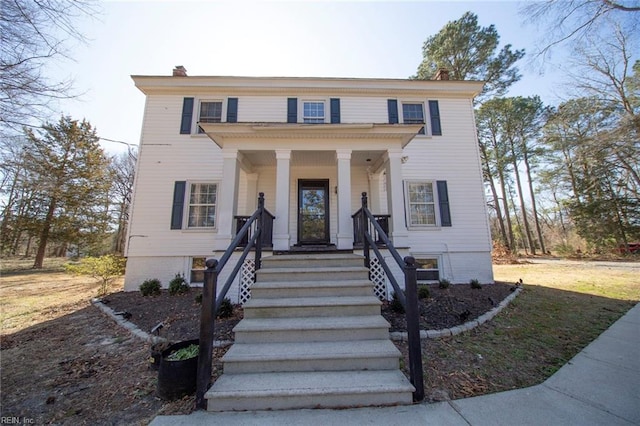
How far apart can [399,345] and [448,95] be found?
8.52 metres

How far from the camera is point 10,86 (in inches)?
191

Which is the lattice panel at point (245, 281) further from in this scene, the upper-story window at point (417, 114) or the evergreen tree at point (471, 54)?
the evergreen tree at point (471, 54)

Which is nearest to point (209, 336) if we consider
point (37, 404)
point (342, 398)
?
point (342, 398)

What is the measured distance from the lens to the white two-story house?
7133mm

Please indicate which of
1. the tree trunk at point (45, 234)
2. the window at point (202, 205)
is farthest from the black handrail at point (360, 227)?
the tree trunk at point (45, 234)

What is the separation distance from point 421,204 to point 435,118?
10.2 ft

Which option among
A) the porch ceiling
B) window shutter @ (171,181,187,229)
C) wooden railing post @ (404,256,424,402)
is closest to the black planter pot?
wooden railing post @ (404,256,424,402)

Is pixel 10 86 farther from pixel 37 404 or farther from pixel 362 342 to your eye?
pixel 362 342

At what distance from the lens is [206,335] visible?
2.31m

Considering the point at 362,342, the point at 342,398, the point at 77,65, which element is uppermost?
the point at 77,65

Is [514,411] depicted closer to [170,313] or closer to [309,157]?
[170,313]

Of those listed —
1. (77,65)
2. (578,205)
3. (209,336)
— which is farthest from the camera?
(578,205)

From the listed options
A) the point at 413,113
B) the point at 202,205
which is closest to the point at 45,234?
the point at 202,205

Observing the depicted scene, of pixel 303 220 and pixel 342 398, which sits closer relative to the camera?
pixel 342 398
